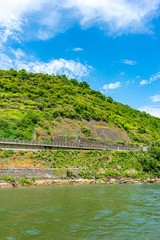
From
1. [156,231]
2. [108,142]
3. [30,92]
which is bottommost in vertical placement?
[156,231]

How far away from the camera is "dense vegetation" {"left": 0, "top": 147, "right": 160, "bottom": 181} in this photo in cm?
3572

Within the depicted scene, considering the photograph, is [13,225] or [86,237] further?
[13,225]

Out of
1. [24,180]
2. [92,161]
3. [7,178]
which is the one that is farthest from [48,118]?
[7,178]

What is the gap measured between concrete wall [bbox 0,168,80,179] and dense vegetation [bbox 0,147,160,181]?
0.56 metres

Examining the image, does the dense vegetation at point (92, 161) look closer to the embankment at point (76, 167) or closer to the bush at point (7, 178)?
the embankment at point (76, 167)

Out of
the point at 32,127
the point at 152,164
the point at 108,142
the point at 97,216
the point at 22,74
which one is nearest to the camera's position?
the point at 97,216

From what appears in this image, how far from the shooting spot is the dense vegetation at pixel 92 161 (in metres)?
35.7

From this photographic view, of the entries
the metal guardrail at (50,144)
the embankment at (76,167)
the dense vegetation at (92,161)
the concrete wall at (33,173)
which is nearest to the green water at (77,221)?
the concrete wall at (33,173)

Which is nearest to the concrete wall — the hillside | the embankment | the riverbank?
the embankment

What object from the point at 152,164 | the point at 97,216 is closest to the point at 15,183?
the point at 97,216

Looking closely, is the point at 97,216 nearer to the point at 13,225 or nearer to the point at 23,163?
the point at 13,225

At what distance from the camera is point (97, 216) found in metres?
14.2

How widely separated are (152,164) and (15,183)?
31915 mm

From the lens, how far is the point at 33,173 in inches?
1299
